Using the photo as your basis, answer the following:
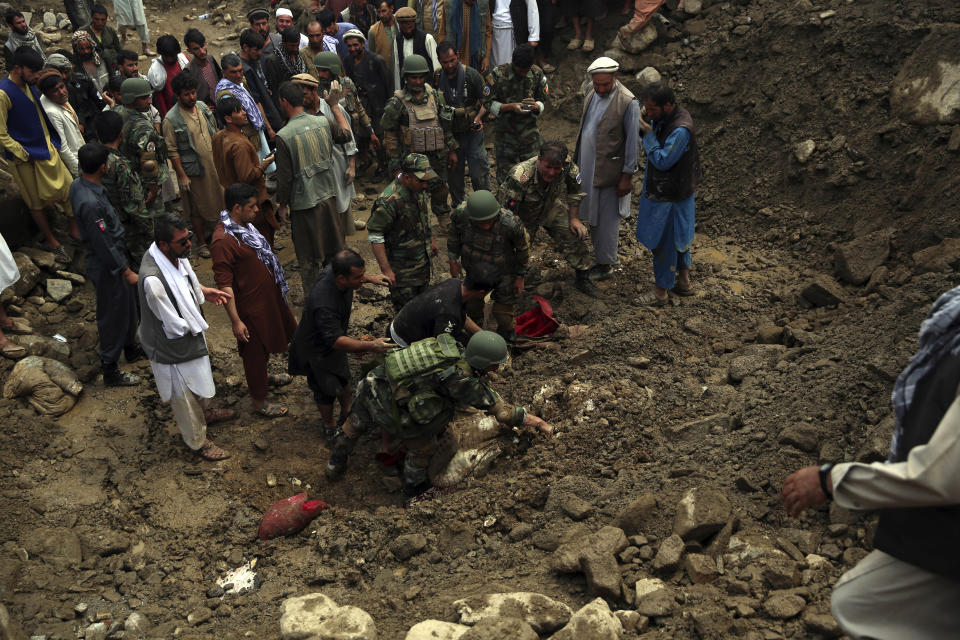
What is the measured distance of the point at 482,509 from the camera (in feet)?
14.8

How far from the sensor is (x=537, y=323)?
20.9 ft

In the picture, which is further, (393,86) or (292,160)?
(393,86)

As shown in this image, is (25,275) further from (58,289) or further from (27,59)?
(27,59)

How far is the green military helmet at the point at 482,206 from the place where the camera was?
5.38m

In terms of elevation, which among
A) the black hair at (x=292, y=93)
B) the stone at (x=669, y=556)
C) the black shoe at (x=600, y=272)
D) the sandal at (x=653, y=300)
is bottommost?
the stone at (x=669, y=556)

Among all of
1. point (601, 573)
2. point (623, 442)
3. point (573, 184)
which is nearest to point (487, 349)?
point (623, 442)

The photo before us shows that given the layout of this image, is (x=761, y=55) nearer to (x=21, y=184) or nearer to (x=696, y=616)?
(x=696, y=616)

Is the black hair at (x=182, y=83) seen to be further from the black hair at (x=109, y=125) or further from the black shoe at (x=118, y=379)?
the black shoe at (x=118, y=379)

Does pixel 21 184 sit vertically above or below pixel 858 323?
above

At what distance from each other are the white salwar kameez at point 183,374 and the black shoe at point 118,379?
112cm

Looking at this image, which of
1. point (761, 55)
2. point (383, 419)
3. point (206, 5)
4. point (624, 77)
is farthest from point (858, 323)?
point (206, 5)

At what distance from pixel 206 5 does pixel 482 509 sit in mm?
13030

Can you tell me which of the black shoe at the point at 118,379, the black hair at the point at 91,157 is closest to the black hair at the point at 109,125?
the black hair at the point at 91,157

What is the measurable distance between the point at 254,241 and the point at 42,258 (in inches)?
127
